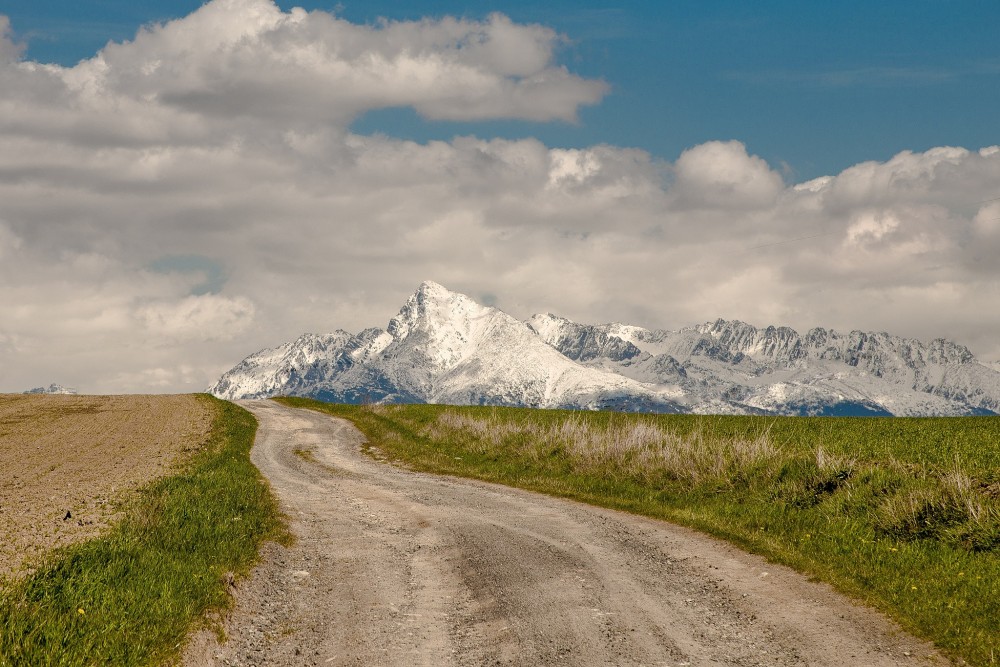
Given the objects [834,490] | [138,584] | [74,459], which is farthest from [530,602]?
[74,459]

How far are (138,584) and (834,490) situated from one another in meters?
19.0

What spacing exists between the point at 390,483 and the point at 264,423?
38.0 m

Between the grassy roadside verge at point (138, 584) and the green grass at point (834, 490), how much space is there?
12297mm

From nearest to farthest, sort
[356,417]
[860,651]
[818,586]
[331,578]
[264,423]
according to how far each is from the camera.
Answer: [860,651]
[818,586]
[331,578]
[264,423]
[356,417]

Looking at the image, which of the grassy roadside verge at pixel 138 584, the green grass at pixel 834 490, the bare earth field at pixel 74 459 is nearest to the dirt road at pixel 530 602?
the grassy roadside verge at pixel 138 584

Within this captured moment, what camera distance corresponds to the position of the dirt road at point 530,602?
12.5 m

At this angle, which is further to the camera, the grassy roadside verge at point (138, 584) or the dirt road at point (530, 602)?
the dirt road at point (530, 602)

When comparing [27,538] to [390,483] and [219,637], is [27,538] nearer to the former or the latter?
[219,637]

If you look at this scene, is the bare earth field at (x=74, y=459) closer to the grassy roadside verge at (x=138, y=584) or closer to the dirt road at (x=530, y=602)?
the grassy roadside verge at (x=138, y=584)

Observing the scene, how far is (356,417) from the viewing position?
2879 inches

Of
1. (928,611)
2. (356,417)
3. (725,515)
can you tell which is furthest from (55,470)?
(356,417)

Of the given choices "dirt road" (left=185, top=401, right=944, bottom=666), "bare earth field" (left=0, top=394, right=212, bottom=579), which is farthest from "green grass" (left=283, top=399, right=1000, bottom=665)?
"bare earth field" (left=0, top=394, right=212, bottom=579)

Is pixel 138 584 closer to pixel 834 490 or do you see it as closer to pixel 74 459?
pixel 834 490

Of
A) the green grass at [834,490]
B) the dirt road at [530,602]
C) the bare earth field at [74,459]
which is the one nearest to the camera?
the dirt road at [530,602]
